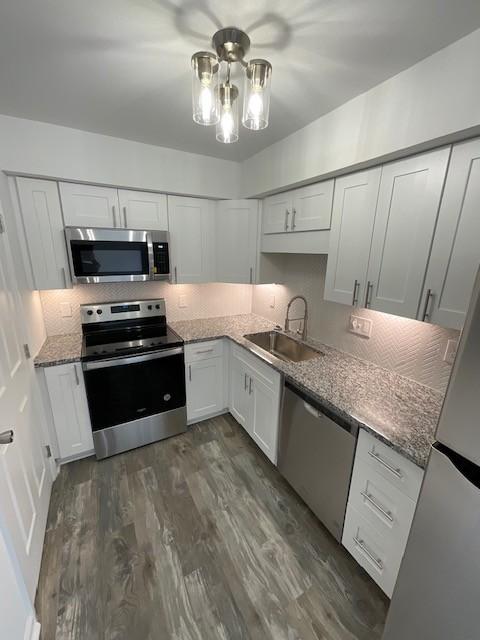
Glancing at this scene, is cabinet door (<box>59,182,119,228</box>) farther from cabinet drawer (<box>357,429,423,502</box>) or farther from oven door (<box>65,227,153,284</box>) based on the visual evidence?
cabinet drawer (<box>357,429,423,502</box>)

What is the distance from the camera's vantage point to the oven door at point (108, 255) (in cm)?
193

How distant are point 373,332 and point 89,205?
2.28 meters

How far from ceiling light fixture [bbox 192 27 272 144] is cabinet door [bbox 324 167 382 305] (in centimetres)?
70

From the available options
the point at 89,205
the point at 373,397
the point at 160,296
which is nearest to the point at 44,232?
the point at 89,205

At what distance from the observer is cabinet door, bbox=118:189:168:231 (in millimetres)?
2064

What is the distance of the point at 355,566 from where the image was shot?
1448 millimetres

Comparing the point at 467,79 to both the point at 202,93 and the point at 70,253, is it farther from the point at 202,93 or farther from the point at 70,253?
the point at 70,253

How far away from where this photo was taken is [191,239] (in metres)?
2.39

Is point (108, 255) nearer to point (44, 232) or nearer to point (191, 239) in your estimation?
point (44, 232)

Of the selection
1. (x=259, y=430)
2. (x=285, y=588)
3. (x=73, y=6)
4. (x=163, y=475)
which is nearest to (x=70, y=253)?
(x=73, y=6)

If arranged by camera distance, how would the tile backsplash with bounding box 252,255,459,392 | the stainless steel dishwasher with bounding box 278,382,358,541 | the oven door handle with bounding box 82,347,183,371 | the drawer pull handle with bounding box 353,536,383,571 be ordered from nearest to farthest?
the drawer pull handle with bounding box 353,536,383,571, the stainless steel dishwasher with bounding box 278,382,358,541, the tile backsplash with bounding box 252,255,459,392, the oven door handle with bounding box 82,347,183,371

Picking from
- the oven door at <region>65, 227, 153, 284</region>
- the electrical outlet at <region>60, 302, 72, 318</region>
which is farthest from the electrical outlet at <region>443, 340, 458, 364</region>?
the electrical outlet at <region>60, 302, 72, 318</region>

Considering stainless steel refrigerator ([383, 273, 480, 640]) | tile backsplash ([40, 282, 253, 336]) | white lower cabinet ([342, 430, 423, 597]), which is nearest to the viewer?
stainless steel refrigerator ([383, 273, 480, 640])

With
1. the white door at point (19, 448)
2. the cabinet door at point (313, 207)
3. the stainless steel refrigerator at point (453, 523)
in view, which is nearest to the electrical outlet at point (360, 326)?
the cabinet door at point (313, 207)
